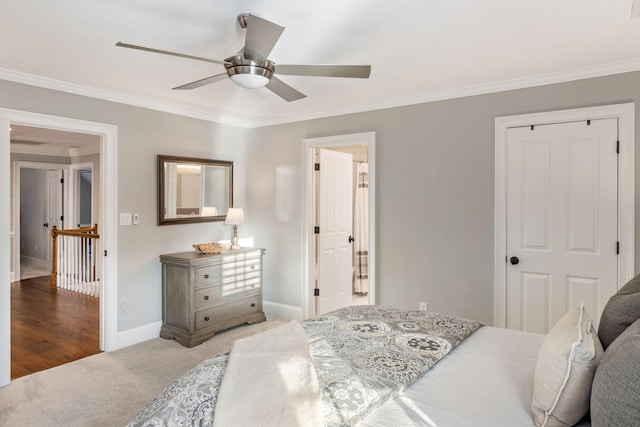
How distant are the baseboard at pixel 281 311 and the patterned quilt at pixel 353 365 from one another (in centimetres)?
239

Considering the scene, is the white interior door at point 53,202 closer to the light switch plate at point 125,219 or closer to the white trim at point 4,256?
the light switch plate at point 125,219

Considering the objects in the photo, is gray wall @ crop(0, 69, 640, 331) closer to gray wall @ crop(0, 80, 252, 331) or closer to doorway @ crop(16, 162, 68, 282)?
gray wall @ crop(0, 80, 252, 331)

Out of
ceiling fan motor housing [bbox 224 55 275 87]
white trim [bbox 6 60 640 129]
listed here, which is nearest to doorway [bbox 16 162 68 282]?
white trim [bbox 6 60 640 129]

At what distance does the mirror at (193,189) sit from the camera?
163 inches

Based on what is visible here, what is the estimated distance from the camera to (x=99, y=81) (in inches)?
133

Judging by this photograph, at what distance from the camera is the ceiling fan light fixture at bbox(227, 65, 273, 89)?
2219mm

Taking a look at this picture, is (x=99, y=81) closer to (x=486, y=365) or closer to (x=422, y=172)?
(x=422, y=172)

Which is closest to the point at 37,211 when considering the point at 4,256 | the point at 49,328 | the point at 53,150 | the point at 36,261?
the point at 36,261

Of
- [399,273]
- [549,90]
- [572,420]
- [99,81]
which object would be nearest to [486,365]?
[572,420]

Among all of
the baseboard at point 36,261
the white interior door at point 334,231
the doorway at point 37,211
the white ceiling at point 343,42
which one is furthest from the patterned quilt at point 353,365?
the baseboard at point 36,261

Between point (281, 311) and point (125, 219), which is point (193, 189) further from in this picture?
point (281, 311)

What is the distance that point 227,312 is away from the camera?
13.9 feet

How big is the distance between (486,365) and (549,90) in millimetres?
2486

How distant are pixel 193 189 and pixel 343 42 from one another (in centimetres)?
261
